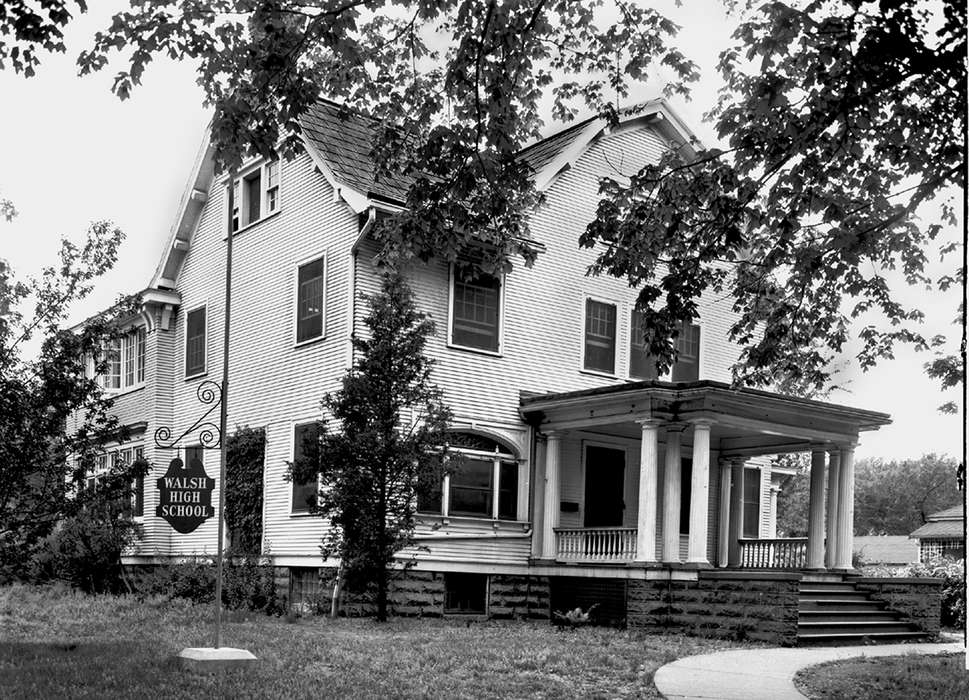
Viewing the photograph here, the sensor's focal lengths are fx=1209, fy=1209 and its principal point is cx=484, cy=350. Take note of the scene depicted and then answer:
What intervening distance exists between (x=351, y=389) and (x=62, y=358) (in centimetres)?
450

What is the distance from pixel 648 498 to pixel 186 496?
9.51 m

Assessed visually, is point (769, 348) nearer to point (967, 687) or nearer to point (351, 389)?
point (967, 687)

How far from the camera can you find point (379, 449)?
1859 cm

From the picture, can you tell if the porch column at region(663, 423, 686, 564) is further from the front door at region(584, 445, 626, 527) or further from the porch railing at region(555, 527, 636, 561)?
the front door at region(584, 445, 626, 527)

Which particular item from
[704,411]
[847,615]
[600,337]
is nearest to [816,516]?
[847,615]

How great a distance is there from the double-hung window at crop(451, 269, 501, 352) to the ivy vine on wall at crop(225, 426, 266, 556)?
461cm

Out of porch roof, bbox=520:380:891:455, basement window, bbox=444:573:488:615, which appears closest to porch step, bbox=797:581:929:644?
porch roof, bbox=520:380:891:455

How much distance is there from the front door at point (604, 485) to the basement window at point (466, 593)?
108 inches

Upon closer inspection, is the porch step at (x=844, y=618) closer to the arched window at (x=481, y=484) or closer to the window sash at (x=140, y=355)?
the arched window at (x=481, y=484)

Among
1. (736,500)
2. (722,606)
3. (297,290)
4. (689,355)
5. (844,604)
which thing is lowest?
(844,604)

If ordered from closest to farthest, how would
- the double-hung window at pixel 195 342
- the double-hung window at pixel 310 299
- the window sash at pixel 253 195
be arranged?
the double-hung window at pixel 310 299 → the window sash at pixel 253 195 → the double-hung window at pixel 195 342

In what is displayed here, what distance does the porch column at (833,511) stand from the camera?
22.6 metres

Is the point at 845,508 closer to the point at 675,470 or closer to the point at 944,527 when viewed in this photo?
the point at 675,470

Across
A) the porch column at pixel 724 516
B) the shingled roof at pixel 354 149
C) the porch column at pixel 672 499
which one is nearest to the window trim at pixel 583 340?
the shingled roof at pixel 354 149
